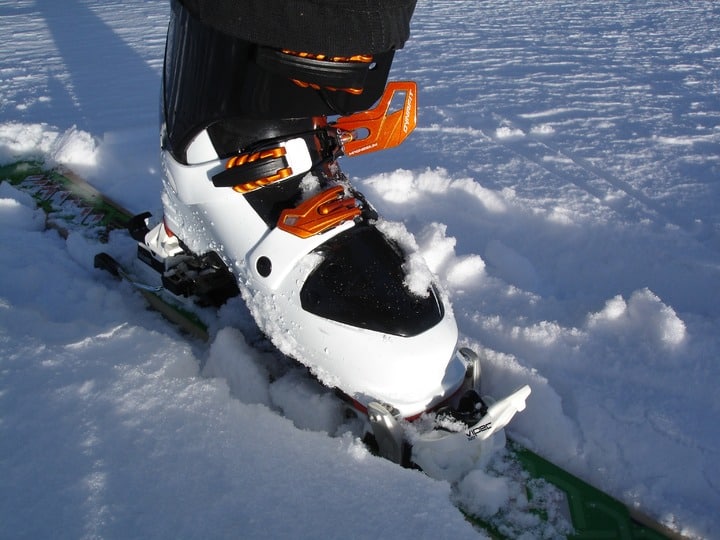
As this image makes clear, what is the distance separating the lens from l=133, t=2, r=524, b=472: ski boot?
3.99 ft

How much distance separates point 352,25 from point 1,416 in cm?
92

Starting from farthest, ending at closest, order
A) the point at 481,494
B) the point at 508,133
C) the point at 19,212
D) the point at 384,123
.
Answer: the point at 508,133
the point at 19,212
the point at 384,123
the point at 481,494

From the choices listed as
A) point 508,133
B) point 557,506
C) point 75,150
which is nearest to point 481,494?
point 557,506

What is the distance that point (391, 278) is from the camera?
1271mm

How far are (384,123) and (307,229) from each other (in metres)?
0.41

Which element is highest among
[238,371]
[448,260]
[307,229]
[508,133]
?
[307,229]

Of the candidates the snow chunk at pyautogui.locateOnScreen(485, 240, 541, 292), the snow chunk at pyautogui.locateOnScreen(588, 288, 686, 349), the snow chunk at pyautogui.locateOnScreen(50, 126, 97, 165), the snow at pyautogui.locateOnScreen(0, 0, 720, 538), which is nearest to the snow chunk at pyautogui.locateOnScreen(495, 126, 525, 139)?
the snow at pyautogui.locateOnScreen(0, 0, 720, 538)

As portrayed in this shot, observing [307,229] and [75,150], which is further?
[75,150]

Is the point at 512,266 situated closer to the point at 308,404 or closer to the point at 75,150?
the point at 308,404

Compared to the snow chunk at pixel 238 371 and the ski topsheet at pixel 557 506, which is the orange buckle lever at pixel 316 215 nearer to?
the snow chunk at pixel 238 371

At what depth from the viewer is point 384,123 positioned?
1491 mm

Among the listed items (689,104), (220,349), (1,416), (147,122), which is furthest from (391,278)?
(689,104)

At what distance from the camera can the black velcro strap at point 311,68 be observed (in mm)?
1077

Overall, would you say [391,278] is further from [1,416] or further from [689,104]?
[689,104]
